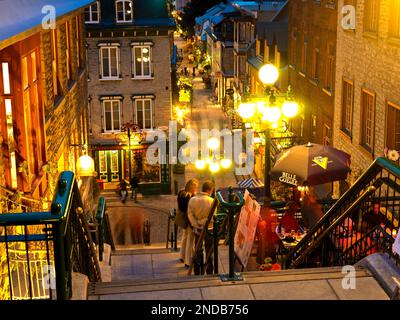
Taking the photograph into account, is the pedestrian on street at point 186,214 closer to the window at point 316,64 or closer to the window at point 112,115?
the window at point 316,64

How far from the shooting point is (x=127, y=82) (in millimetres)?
35594

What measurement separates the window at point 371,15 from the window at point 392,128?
2483 mm

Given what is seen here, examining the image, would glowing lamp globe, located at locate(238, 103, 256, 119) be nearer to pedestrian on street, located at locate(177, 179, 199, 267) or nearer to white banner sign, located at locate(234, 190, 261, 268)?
pedestrian on street, located at locate(177, 179, 199, 267)

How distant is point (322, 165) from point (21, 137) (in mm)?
6837

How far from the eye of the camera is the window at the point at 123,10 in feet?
115

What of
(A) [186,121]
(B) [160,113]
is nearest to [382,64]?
(B) [160,113]

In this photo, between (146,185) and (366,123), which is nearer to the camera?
(366,123)

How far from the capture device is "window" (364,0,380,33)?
674 inches

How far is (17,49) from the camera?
11.1 m

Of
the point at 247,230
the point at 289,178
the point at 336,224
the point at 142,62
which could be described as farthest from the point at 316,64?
the point at 247,230

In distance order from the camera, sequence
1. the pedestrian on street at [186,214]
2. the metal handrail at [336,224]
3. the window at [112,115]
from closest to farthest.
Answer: the metal handrail at [336,224] < the pedestrian on street at [186,214] < the window at [112,115]

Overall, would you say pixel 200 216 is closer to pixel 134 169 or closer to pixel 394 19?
pixel 394 19

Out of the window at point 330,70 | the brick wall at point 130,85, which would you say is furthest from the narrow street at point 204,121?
the window at point 330,70

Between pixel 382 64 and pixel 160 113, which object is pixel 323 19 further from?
pixel 160 113
